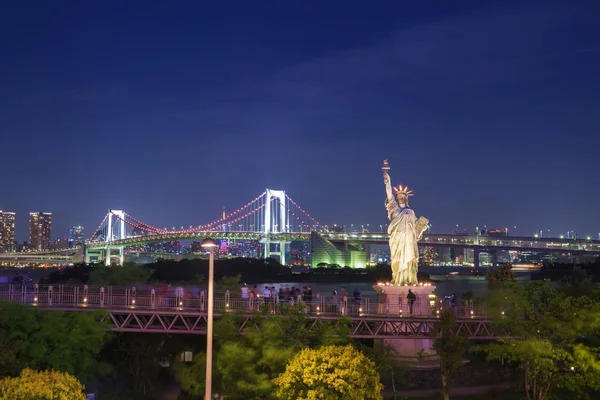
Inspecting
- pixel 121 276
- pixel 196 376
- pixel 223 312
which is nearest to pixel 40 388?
pixel 196 376

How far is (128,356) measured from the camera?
29641 millimetres

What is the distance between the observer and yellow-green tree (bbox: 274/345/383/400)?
54.9 feet

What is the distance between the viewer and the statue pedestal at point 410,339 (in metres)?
25.5

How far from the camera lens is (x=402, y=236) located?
27.6m

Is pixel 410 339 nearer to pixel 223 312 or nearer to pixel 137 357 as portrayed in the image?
pixel 223 312

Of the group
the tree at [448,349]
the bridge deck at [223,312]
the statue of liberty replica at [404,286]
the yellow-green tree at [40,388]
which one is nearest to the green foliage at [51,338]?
the bridge deck at [223,312]

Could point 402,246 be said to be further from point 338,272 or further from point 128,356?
point 338,272

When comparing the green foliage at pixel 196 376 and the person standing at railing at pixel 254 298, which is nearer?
the green foliage at pixel 196 376

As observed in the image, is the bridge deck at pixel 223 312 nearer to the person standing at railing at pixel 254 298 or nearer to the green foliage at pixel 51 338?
the person standing at railing at pixel 254 298

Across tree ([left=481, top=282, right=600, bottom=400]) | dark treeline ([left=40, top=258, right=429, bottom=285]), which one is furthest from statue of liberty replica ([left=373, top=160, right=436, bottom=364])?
dark treeline ([left=40, top=258, right=429, bottom=285])

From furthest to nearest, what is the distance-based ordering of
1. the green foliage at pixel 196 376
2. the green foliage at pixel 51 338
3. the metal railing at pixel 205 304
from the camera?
the metal railing at pixel 205 304 < the green foliage at pixel 196 376 < the green foliage at pixel 51 338

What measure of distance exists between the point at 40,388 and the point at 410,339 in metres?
14.9

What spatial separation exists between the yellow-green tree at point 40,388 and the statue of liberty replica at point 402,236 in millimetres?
14856

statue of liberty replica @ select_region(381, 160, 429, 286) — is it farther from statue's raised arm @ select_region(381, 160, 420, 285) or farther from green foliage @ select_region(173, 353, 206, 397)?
green foliage @ select_region(173, 353, 206, 397)
